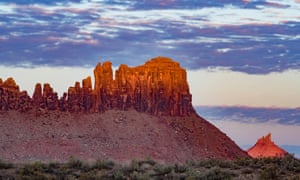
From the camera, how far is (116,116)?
432ft

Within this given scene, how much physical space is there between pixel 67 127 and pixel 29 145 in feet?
38.3

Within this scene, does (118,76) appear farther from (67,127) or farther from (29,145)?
(29,145)

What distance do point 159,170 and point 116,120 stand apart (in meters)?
94.7

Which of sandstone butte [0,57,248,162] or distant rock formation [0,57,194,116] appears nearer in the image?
sandstone butte [0,57,248,162]

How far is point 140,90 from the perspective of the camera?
136m

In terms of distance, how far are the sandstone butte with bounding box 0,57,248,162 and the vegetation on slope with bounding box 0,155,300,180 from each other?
221 ft

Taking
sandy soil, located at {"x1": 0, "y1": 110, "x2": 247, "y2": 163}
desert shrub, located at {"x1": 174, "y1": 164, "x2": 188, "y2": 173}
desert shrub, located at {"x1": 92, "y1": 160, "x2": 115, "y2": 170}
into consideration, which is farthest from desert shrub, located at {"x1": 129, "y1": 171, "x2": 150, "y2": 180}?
sandy soil, located at {"x1": 0, "y1": 110, "x2": 247, "y2": 163}

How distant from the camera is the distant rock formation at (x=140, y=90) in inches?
5143

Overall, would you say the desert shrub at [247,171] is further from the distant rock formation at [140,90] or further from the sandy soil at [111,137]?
the distant rock formation at [140,90]

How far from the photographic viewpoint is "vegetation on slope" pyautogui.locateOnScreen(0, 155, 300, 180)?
34094 millimetres

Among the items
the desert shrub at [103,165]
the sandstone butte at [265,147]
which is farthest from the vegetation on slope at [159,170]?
the sandstone butte at [265,147]

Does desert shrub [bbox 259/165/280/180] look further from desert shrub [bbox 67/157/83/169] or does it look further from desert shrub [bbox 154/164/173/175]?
desert shrub [bbox 67/157/83/169]

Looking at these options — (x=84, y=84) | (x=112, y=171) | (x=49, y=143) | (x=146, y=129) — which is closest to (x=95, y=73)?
(x=84, y=84)

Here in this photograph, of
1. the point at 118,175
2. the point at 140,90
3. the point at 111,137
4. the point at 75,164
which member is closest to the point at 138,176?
the point at 118,175
